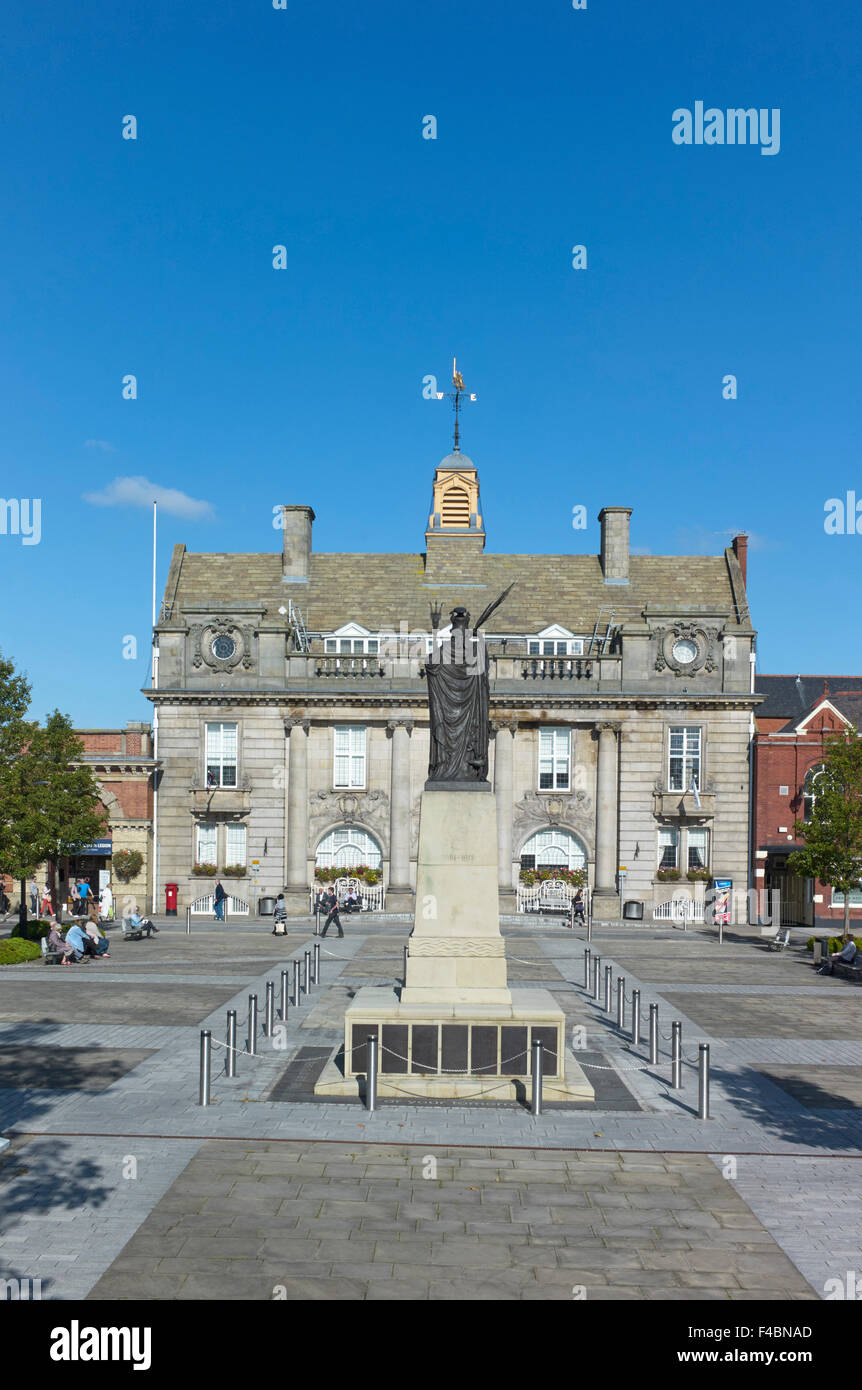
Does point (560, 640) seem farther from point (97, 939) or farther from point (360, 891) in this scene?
point (97, 939)

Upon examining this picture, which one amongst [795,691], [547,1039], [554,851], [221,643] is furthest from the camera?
[795,691]

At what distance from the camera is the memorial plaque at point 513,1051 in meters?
15.1

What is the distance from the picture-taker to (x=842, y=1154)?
12.8 m

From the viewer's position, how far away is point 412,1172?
38.8 ft

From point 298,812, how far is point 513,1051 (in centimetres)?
2745

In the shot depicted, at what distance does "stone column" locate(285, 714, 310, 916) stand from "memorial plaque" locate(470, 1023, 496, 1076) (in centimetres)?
2667

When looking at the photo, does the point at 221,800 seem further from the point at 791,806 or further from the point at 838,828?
the point at 791,806

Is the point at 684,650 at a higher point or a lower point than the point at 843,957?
higher

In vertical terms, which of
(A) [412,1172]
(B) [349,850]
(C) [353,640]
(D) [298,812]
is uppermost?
(C) [353,640]

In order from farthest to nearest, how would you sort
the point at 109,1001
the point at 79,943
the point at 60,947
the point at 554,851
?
the point at 554,851 < the point at 79,943 < the point at 60,947 < the point at 109,1001

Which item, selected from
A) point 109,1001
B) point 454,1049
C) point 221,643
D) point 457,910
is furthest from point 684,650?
point 454,1049

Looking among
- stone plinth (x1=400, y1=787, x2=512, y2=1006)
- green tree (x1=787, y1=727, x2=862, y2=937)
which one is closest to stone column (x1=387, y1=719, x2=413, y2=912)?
green tree (x1=787, y1=727, x2=862, y2=937)

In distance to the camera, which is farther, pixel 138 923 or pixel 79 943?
pixel 138 923

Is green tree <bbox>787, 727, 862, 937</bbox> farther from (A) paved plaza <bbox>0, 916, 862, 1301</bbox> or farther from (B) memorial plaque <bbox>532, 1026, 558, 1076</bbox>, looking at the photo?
(B) memorial plaque <bbox>532, 1026, 558, 1076</bbox>
